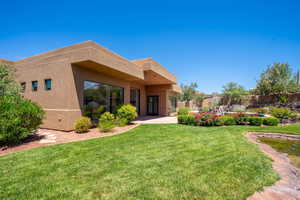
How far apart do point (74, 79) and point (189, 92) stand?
2727 cm

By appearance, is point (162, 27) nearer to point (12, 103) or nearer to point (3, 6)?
point (3, 6)

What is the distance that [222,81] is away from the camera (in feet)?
87.0

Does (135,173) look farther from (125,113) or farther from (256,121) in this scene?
(256,121)

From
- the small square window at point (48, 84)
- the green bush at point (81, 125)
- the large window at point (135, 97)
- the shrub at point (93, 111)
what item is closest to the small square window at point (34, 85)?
the small square window at point (48, 84)

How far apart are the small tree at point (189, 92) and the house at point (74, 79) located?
867 inches

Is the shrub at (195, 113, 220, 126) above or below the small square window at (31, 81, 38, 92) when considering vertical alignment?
below

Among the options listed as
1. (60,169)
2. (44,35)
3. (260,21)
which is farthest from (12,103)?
(260,21)

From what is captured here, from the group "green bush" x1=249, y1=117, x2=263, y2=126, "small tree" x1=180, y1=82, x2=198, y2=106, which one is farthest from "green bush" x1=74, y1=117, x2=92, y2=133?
"small tree" x1=180, y1=82, x2=198, y2=106

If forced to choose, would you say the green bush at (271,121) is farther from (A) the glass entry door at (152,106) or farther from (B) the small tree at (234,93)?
(B) the small tree at (234,93)

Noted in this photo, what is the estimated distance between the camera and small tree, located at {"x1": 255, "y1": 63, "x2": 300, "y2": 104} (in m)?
19.6

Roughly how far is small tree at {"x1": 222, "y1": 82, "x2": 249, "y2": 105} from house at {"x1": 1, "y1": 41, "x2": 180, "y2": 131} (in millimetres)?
19751

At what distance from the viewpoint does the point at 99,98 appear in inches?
343

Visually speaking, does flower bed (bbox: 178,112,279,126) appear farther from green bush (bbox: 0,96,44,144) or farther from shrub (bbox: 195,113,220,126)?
green bush (bbox: 0,96,44,144)

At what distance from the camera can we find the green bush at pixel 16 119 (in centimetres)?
463
